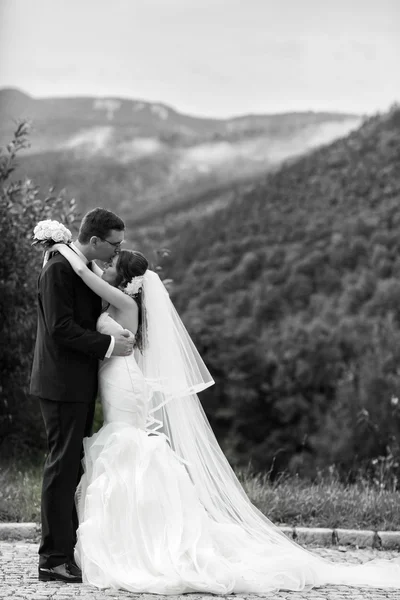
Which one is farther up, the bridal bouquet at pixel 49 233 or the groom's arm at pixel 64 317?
the bridal bouquet at pixel 49 233

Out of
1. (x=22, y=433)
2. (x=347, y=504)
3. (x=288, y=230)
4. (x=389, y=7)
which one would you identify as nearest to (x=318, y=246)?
(x=288, y=230)

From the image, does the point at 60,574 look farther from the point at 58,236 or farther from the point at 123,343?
the point at 58,236

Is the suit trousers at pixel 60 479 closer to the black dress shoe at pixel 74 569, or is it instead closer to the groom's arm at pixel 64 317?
the black dress shoe at pixel 74 569

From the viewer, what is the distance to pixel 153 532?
4.52 metres

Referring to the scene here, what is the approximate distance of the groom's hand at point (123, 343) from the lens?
182 inches

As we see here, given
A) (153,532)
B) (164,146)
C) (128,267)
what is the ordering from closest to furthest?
(153,532), (128,267), (164,146)

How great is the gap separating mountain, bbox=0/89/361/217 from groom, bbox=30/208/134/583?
1131 inches

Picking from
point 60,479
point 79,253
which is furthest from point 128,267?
point 60,479

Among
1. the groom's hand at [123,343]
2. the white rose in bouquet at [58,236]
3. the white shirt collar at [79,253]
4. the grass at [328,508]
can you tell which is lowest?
the grass at [328,508]

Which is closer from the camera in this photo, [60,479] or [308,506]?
[60,479]

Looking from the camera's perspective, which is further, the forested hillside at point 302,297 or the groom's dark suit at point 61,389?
the forested hillside at point 302,297

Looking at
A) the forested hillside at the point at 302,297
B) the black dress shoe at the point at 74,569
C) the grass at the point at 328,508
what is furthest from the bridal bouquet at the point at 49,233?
the forested hillside at the point at 302,297

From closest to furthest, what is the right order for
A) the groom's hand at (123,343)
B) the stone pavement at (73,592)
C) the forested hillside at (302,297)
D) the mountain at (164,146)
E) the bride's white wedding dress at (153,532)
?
the stone pavement at (73,592)
the bride's white wedding dress at (153,532)
the groom's hand at (123,343)
the forested hillside at (302,297)
the mountain at (164,146)

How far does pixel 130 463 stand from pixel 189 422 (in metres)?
0.50
